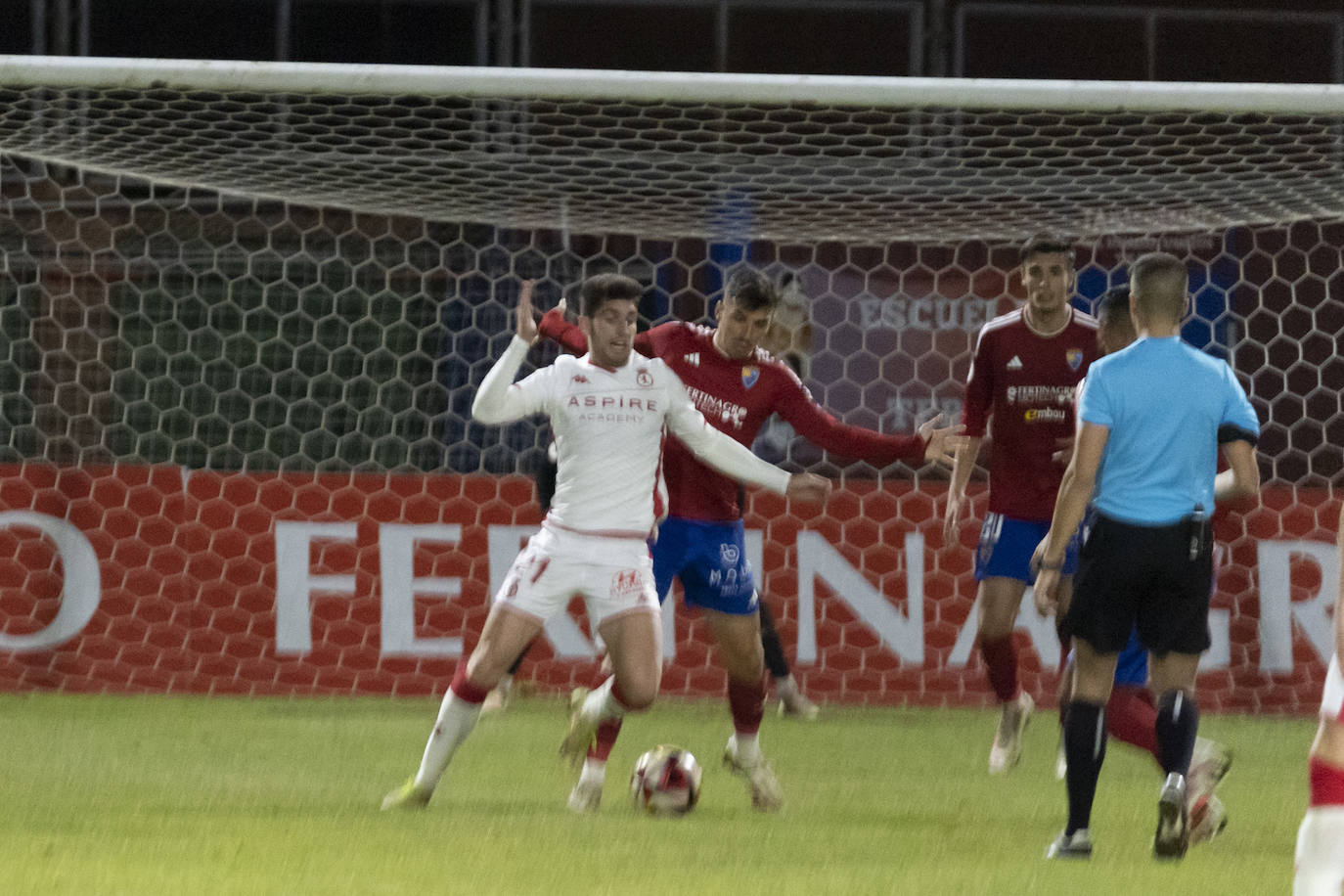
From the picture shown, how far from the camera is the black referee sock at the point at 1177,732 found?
476 cm

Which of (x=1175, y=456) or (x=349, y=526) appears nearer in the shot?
(x=1175, y=456)

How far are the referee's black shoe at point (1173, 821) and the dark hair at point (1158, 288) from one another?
1.17 metres

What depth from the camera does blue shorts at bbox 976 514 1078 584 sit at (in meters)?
6.59

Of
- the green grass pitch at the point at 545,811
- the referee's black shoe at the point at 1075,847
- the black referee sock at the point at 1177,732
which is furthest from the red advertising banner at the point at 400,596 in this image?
the referee's black shoe at the point at 1075,847

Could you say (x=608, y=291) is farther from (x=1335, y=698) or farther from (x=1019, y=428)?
(x=1335, y=698)

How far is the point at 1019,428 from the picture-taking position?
665cm

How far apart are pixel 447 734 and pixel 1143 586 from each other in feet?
6.48

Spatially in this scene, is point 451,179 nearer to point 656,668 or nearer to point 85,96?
point 85,96

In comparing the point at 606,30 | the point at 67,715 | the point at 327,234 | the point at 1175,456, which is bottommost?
the point at 67,715

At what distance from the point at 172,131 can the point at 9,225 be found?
496 centimetres

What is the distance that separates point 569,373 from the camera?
5.45 meters

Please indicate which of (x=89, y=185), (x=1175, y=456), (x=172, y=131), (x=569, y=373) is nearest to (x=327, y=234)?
(x=89, y=185)

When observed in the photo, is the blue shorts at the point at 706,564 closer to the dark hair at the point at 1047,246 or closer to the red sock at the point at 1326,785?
the dark hair at the point at 1047,246

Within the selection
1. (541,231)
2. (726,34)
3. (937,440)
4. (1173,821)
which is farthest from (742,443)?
(726,34)
